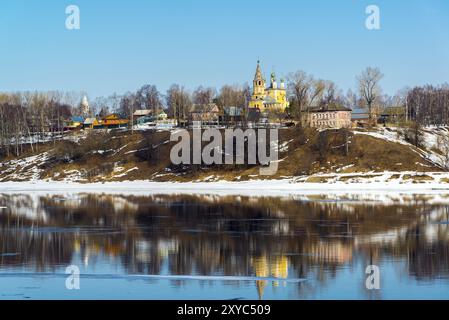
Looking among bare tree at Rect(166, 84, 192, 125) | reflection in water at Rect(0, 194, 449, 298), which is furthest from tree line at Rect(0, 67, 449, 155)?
reflection in water at Rect(0, 194, 449, 298)

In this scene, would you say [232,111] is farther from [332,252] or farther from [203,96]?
[332,252]

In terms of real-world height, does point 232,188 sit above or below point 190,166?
below

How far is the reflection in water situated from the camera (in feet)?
96.3

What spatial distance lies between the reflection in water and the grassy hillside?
100 ft

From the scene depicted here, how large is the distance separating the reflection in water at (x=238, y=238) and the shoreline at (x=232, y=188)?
14.9 metres

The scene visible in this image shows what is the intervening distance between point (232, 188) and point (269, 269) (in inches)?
2241

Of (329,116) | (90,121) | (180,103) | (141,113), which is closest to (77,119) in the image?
(90,121)

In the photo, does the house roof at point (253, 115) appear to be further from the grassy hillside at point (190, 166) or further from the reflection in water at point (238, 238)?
the reflection in water at point (238, 238)

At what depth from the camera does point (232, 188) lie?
283 feet

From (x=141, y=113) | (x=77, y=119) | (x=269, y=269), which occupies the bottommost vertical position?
(x=269, y=269)

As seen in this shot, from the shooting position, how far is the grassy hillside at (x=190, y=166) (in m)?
92.4

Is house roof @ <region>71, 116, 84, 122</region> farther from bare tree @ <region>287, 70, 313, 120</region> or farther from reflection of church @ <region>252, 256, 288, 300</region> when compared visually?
reflection of church @ <region>252, 256, 288, 300</region>
